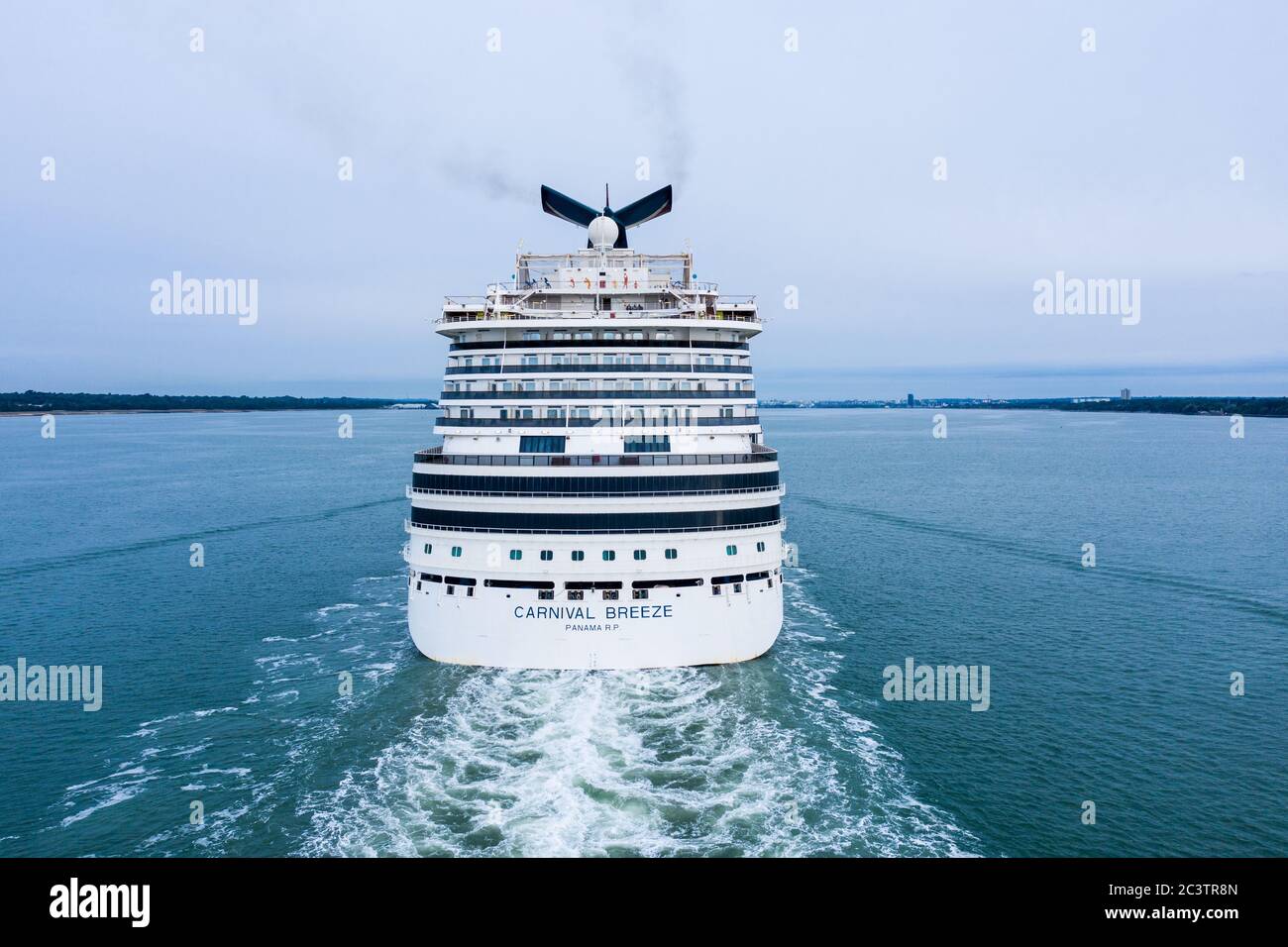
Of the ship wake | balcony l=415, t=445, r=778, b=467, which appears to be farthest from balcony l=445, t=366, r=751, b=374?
the ship wake

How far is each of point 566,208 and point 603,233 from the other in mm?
5191

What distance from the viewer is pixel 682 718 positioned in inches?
1061

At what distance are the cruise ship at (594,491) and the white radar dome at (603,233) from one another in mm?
4418

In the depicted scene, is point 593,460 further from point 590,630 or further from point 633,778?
point 633,778

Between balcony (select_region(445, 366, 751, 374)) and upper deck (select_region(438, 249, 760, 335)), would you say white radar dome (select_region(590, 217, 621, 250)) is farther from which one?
balcony (select_region(445, 366, 751, 374))

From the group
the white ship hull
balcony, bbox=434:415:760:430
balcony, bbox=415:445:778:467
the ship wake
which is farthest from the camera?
balcony, bbox=434:415:760:430

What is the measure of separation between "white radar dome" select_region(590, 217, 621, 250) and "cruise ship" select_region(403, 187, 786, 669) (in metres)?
4.42

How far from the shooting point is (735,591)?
1238 inches

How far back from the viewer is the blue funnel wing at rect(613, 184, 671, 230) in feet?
139
